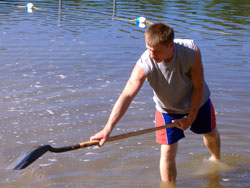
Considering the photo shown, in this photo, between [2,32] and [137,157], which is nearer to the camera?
[137,157]

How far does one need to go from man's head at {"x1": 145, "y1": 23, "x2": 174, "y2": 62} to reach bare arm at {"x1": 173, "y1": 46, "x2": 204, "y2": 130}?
338 millimetres

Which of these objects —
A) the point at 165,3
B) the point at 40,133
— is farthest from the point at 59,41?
the point at 165,3

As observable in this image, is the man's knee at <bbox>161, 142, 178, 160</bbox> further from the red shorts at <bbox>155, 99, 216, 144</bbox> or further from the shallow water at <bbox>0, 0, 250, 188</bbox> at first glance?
the shallow water at <bbox>0, 0, 250, 188</bbox>

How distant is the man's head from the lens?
12.1ft

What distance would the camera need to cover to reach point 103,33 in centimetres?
1355

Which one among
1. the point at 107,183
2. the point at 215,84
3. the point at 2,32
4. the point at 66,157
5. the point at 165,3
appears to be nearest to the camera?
the point at 107,183

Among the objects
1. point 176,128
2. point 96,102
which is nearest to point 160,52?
point 176,128

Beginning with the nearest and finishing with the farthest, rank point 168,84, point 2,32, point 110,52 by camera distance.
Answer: point 168,84, point 110,52, point 2,32

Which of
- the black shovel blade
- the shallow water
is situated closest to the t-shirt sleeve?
the black shovel blade

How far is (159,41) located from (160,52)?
11 centimetres

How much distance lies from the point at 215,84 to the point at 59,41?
5144 millimetres

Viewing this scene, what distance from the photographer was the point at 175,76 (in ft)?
13.3

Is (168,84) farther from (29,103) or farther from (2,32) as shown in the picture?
(2,32)

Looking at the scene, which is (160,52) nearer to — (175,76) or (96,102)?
(175,76)
